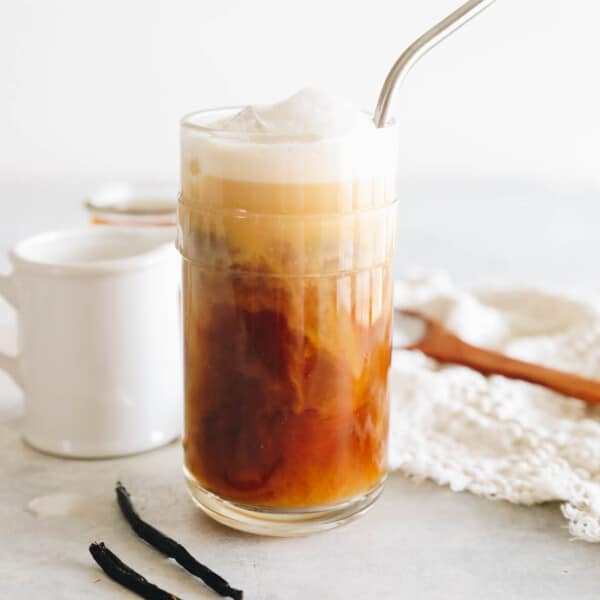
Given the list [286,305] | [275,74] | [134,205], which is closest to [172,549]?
[286,305]

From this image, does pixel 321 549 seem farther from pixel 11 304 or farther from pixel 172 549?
pixel 11 304

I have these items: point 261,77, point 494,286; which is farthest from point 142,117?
point 494,286

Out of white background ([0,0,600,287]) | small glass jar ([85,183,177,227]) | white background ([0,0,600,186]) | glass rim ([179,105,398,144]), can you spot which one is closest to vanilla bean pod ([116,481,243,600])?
glass rim ([179,105,398,144])

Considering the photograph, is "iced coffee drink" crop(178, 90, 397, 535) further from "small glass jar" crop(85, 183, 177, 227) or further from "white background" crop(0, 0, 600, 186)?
"white background" crop(0, 0, 600, 186)

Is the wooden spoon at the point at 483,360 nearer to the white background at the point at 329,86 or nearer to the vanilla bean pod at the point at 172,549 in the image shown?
the vanilla bean pod at the point at 172,549

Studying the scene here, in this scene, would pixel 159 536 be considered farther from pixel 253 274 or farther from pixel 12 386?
pixel 12 386
